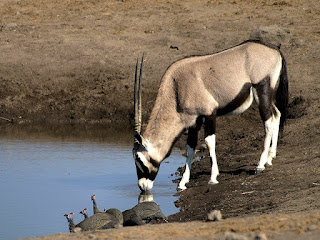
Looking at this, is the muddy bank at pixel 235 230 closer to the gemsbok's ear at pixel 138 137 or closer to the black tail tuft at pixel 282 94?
the gemsbok's ear at pixel 138 137

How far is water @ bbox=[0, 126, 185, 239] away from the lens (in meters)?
9.09

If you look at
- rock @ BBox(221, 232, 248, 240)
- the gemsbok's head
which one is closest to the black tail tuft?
the gemsbok's head

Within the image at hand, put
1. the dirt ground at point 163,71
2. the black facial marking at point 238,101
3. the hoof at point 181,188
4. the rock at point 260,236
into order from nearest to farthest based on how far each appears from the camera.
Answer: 1. the rock at point 260,236
2. the dirt ground at point 163,71
3. the black facial marking at point 238,101
4. the hoof at point 181,188

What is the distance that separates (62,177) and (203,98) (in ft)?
9.28

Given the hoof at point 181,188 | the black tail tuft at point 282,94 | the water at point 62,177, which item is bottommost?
the water at point 62,177

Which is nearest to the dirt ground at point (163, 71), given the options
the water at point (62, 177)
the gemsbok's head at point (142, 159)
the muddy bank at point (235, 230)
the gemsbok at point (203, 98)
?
the muddy bank at point (235, 230)

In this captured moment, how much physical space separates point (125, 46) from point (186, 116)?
31.9 ft

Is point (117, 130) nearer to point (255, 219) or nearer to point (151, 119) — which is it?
point (151, 119)

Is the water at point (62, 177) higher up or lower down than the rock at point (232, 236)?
lower down

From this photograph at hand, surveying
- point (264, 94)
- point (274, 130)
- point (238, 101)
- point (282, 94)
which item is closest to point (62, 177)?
point (238, 101)

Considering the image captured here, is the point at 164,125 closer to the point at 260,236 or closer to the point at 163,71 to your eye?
the point at 260,236

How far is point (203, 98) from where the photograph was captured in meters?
9.80

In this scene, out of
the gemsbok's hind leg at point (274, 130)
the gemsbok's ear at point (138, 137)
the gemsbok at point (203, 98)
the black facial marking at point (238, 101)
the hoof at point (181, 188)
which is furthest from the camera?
the gemsbok's hind leg at point (274, 130)

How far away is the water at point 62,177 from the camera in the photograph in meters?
9.09
